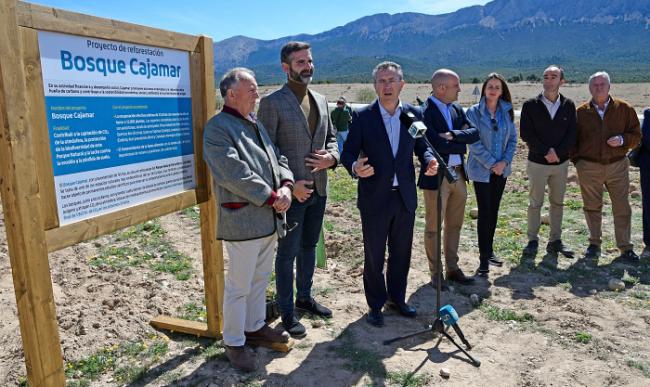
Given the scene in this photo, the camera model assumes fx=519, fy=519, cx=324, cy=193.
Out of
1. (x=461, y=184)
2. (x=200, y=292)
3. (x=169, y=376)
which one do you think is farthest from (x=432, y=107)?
(x=169, y=376)

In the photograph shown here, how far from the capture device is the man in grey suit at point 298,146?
4.28m

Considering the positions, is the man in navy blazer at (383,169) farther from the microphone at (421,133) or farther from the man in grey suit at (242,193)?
the man in grey suit at (242,193)

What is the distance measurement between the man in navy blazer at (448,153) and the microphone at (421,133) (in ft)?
2.93

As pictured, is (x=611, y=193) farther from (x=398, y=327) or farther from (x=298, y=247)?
(x=298, y=247)

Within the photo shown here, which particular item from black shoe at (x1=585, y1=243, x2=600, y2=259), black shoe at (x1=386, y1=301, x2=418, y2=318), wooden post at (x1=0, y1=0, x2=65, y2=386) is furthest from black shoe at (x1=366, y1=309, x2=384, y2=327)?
black shoe at (x1=585, y1=243, x2=600, y2=259)

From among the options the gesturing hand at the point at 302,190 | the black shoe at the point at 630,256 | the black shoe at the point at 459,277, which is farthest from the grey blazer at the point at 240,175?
the black shoe at the point at 630,256

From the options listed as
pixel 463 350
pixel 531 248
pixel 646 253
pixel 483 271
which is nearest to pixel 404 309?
pixel 463 350

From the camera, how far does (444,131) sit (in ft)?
17.3

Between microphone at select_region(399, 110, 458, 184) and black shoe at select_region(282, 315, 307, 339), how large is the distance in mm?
1800

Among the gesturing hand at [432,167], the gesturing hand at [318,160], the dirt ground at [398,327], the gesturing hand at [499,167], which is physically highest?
the gesturing hand at [318,160]

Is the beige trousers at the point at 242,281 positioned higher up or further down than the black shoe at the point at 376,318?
higher up

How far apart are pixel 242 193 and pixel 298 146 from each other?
3.10ft

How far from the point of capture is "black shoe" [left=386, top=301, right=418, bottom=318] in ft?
16.2

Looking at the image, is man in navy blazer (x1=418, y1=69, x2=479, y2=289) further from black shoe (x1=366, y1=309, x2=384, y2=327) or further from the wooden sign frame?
the wooden sign frame
